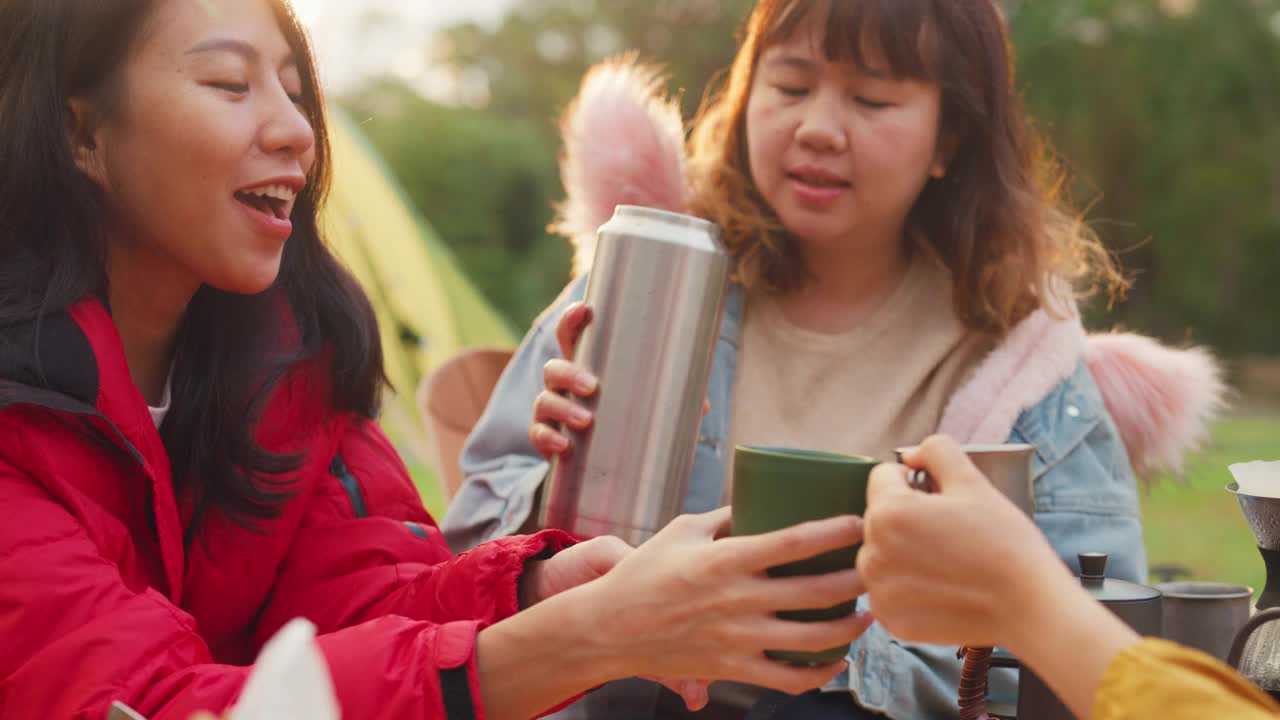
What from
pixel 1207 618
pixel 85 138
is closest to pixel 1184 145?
pixel 1207 618

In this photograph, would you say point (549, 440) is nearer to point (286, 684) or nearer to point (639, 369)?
point (639, 369)

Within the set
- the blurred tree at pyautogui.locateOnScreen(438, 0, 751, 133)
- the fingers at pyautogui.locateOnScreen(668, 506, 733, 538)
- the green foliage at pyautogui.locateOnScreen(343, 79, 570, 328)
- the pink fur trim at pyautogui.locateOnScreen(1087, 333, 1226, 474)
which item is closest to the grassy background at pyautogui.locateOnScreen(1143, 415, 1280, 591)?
the pink fur trim at pyautogui.locateOnScreen(1087, 333, 1226, 474)

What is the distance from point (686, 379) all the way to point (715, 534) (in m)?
0.37

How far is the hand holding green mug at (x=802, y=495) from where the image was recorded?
907 mm

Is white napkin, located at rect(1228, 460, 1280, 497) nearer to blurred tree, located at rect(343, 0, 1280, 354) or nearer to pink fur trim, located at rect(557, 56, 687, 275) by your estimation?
pink fur trim, located at rect(557, 56, 687, 275)

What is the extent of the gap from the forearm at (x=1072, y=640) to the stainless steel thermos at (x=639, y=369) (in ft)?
1.97

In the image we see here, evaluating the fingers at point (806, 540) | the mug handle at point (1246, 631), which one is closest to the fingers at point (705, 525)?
the fingers at point (806, 540)

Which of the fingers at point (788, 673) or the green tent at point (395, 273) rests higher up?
the fingers at point (788, 673)

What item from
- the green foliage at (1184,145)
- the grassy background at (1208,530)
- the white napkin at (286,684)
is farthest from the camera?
the green foliage at (1184,145)

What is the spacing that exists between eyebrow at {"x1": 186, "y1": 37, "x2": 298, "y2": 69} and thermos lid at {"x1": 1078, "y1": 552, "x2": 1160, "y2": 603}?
94cm

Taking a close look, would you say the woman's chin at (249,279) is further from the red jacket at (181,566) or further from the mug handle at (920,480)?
the mug handle at (920,480)

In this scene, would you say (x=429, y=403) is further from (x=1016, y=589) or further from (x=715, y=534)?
(x=1016, y=589)

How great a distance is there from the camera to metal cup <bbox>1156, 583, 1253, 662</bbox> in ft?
3.96

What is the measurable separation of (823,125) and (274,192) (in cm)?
77
